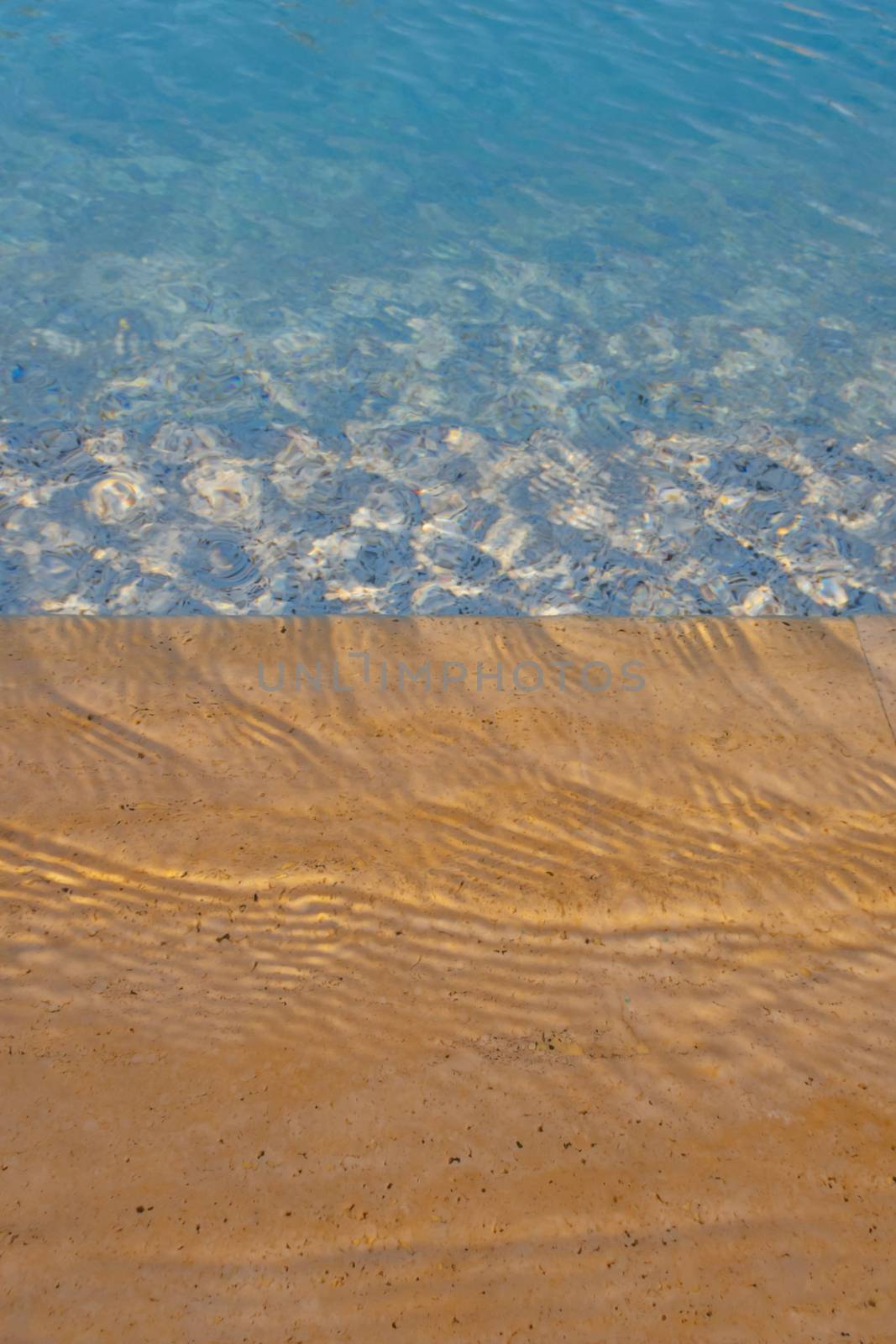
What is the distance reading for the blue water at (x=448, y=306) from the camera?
164 inches

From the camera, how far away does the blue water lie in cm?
416

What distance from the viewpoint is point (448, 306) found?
5.81 m

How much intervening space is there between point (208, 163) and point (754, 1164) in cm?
690

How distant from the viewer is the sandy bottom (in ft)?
7.13

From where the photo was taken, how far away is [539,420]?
4.94 metres

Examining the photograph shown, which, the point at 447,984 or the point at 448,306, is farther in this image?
the point at 448,306

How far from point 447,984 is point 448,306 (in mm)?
4174

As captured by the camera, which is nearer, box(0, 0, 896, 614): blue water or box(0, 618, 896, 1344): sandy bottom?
box(0, 618, 896, 1344): sandy bottom

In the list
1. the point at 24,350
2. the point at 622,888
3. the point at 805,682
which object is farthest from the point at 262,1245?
the point at 24,350

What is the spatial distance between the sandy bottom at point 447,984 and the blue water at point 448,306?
565mm

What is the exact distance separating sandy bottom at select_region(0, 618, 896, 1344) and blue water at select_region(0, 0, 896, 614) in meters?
0.57

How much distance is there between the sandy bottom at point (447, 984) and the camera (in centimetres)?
217

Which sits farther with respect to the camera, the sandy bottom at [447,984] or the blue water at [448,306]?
the blue water at [448,306]

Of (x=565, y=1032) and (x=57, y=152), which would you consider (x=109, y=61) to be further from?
(x=565, y=1032)
